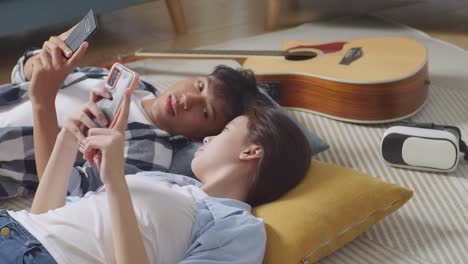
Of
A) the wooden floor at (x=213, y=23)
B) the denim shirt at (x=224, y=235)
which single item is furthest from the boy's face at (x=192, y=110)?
the wooden floor at (x=213, y=23)

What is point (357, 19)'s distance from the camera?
3.00m

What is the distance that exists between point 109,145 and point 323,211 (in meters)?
0.48

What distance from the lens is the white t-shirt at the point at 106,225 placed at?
43.9 inches

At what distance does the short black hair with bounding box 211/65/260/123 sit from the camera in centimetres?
159

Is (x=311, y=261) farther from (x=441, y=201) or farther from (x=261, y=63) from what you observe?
(x=261, y=63)

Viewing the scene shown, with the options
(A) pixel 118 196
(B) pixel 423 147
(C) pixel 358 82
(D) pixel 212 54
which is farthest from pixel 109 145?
(D) pixel 212 54

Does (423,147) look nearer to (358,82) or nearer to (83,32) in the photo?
(358,82)

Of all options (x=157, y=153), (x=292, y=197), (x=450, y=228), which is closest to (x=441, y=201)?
(x=450, y=228)

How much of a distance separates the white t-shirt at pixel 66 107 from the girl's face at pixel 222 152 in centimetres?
33

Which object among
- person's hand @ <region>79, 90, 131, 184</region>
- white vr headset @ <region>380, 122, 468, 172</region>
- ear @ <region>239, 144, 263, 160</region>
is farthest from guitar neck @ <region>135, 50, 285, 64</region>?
person's hand @ <region>79, 90, 131, 184</region>

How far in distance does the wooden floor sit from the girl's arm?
67.3 inches

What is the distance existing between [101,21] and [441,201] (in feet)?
7.15

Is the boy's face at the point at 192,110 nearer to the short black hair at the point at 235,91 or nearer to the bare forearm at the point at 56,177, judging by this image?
the short black hair at the point at 235,91

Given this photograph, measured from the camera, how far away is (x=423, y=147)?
167 cm
